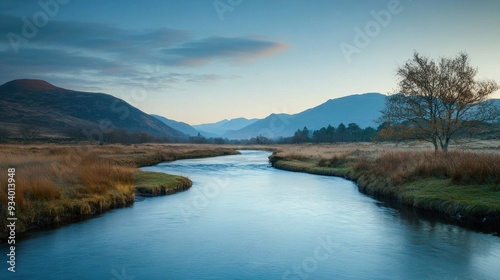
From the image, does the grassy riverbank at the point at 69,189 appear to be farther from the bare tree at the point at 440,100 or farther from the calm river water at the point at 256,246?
the bare tree at the point at 440,100

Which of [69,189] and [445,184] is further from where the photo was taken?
[445,184]

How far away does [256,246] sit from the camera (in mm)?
15984

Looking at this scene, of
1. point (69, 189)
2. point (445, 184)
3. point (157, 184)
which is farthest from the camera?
point (157, 184)

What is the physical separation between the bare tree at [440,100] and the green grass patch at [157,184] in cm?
2184

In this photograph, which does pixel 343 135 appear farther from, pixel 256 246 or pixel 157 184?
pixel 256 246

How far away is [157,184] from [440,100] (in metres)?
27.8

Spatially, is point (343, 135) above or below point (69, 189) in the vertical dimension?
above

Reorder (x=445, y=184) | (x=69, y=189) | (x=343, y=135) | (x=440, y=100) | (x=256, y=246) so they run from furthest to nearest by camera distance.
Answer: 1. (x=343, y=135)
2. (x=440, y=100)
3. (x=445, y=184)
4. (x=69, y=189)
5. (x=256, y=246)

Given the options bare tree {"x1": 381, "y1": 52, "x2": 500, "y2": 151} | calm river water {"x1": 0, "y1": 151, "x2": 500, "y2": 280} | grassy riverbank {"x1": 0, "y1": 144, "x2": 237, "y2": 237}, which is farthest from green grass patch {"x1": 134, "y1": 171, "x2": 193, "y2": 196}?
bare tree {"x1": 381, "y1": 52, "x2": 500, "y2": 151}

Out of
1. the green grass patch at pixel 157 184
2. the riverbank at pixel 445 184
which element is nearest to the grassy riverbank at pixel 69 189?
the green grass patch at pixel 157 184

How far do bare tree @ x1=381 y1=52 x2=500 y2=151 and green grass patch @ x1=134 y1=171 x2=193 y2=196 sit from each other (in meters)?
21.8

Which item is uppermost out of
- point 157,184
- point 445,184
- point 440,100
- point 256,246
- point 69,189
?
point 440,100

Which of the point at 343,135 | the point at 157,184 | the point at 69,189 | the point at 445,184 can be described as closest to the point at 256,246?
the point at 69,189

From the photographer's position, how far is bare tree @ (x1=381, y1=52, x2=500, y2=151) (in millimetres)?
34094
